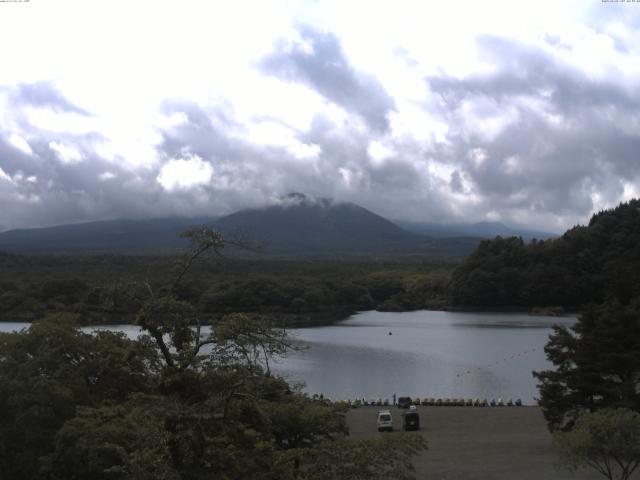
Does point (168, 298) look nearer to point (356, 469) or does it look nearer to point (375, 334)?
point (356, 469)

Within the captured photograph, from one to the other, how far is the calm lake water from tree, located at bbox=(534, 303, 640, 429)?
8077 millimetres

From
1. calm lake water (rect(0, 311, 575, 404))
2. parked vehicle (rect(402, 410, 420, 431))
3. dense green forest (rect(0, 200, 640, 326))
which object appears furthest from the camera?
dense green forest (rect(0, 200, 640, 326))

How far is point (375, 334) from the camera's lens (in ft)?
194

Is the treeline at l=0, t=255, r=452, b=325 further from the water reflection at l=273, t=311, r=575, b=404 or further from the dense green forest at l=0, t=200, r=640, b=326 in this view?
the water reflection at l=273, t=311, r=575, b=404

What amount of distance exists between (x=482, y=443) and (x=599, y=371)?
4.00 meters

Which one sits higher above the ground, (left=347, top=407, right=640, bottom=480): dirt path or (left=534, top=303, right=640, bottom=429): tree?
(left=534, top=303, right=640, bottom=429): tree

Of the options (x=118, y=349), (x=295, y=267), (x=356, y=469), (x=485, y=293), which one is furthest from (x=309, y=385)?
(x=295, y=267)

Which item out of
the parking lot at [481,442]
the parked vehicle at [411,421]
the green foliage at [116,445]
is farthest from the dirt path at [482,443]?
the green foliage at [116,445]

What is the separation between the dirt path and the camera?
16.3 m

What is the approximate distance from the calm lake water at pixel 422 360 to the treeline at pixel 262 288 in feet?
19.4

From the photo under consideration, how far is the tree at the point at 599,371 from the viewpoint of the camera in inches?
725

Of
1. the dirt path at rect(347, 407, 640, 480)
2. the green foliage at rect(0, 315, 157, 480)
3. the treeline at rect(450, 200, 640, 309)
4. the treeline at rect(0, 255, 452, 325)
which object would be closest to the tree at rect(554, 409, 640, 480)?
the dirt path at rect(347, 407, 640, 480)

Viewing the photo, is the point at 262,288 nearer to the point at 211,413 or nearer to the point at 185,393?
the point at 185,393

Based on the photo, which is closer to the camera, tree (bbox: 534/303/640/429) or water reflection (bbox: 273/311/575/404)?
tree (bbox: 534/303/640/429)
